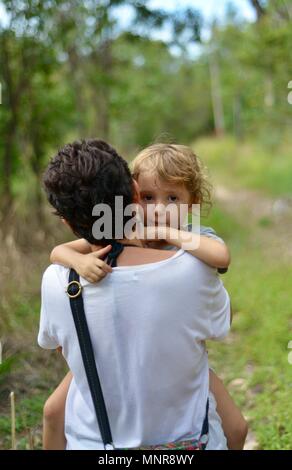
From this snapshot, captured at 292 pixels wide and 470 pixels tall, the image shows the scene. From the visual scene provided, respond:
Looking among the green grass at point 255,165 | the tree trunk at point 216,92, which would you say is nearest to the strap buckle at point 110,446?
the green grass at point 255,165

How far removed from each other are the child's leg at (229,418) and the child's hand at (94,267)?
0.69 m

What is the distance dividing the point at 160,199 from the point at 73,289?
0.56 m

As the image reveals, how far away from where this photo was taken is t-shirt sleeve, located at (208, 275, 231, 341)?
5.75 feet

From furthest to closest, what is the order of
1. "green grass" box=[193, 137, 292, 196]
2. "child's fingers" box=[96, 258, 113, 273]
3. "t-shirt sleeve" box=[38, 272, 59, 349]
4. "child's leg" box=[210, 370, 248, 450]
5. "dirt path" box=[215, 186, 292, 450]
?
"green grass" box=[193, 137, 292, 196]
"dirt path" box=[215, 186, 292, 450]
"child's leg" box=[210, 370, 248, 450]
"t-shirt sleeve" box=[38, 272, 59, 349]
"child's fingers" box=[96, 258, 113, 273]

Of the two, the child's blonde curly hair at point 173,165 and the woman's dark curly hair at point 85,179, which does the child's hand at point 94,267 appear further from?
the child's blonde curly hair at point 173,165

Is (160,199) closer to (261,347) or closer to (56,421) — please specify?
(56,421)

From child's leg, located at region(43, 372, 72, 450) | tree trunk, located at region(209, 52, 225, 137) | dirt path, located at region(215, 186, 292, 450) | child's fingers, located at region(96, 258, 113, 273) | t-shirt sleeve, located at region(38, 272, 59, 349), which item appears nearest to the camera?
child's fingers, located at region(96, 258, 113, 273)

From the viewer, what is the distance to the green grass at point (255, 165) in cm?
1410

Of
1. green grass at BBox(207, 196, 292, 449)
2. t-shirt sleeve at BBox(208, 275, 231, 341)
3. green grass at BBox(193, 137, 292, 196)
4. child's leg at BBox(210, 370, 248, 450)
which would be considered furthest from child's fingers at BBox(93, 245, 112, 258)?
green grass at BBox(193, 137, 292, 196)

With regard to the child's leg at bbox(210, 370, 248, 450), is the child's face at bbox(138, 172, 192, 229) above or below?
above

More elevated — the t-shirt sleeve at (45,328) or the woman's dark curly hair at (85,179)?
the woman's dark curly hair at (85,179)

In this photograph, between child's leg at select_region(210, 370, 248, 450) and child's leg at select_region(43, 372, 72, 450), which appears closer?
child's leg at select_region(43, 372, 72, 450)

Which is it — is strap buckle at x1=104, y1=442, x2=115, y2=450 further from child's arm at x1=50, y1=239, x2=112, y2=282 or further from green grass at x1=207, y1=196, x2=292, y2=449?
green grass at x1=207, y1=196, x2=292, y2=449

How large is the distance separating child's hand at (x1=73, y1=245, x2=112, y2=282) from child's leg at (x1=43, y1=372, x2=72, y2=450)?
0.50m
